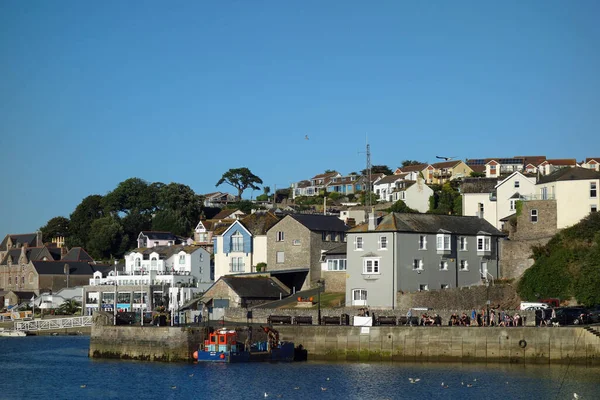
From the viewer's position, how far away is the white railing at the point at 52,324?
3788 inches

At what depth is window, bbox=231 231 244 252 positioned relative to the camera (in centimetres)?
9319

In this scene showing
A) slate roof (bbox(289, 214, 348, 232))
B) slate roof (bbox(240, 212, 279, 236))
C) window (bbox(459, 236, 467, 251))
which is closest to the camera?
window (bbox(459, 236, 467, 251))

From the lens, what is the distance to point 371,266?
69.4 m

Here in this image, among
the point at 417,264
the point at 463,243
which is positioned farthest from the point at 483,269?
the point at 417,264

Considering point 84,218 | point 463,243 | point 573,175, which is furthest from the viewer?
point 84,218

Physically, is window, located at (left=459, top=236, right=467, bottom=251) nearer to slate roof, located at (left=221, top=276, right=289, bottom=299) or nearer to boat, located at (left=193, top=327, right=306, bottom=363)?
slate roof, located at (left=221, top=276, right=289, bottom=299)

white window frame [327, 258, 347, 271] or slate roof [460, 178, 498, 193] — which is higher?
slate roof [460, 178, 498, 193]

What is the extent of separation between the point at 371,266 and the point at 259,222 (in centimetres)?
2718

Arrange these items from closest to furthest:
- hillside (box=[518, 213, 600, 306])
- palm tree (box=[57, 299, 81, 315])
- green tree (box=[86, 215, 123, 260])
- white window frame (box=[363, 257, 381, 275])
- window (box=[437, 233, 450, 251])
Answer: hillside (box=[518, 213, 600, 306]), white window frame (box=[363, 257, 381, 275]), window (box=[437, 233, 450, 251]), palm tree (box=[57, 299, 81, 315]), green tree (box=[86, 215, 123, 260])

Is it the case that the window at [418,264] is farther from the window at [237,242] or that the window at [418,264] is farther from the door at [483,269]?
the window at [237,242]

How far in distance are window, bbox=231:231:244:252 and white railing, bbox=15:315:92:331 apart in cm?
1800

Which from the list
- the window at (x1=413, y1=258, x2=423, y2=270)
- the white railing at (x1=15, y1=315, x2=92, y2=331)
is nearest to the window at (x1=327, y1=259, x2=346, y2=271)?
the window at (x1=413, y1=258, x2=423, y2=270)

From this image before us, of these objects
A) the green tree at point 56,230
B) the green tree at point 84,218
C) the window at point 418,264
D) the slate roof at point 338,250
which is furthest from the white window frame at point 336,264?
the green tree at point 56,230

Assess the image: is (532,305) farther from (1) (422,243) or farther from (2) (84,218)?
(2) (84,218)
